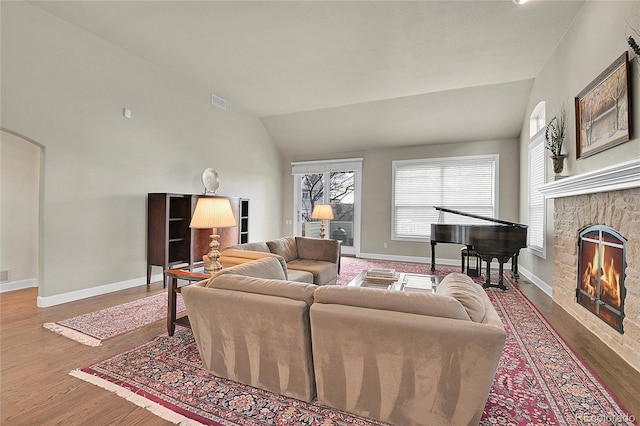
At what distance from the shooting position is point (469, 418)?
135 centimetres

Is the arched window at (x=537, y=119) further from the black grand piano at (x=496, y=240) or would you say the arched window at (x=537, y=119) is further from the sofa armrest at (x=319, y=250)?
the sofa armrest at (x=319, y=250)

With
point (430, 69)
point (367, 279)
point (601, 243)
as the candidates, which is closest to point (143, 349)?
point (367, 279)

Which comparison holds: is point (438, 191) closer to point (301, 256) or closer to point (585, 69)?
point (585, 69)

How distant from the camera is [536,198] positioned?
482 centimetres

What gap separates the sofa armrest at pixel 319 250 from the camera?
4.20m

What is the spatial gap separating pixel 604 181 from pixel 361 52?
2.98 m

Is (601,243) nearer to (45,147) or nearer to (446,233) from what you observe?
(446,233)

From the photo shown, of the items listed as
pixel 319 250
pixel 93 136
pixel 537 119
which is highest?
pixel 537 119

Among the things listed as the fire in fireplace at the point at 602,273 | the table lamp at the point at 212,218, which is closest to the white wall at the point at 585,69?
the fire in fireplace at the point at 602,273

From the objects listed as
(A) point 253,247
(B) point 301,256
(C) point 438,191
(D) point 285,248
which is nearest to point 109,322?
(A) point 253,247

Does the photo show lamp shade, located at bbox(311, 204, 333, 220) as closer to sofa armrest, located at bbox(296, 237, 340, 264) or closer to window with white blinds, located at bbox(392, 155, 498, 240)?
sofa armrest, located at bbox(296, 237, 340, 264)

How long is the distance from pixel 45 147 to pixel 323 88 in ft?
12.8

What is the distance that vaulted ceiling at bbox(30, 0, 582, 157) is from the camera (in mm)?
3143

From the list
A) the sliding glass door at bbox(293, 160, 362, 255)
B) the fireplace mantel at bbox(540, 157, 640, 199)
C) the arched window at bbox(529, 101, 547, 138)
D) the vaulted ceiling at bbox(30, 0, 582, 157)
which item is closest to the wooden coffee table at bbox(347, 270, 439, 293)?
the fireplace mantel at bbox(540, 157, 640, 199)
